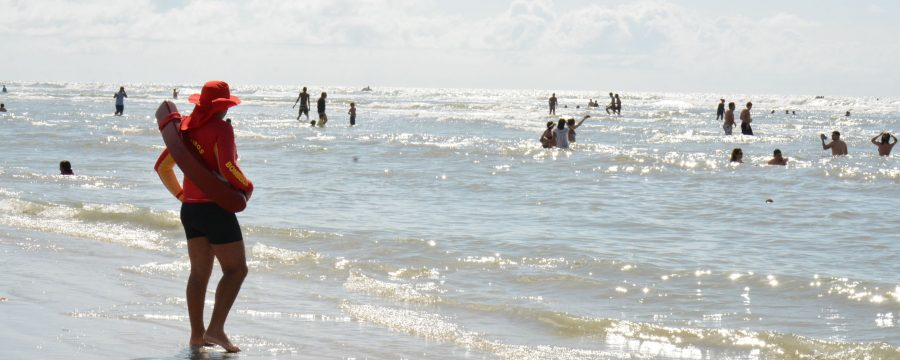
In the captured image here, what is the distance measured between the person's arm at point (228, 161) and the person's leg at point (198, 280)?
15.3 inches

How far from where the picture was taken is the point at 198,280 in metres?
5.39

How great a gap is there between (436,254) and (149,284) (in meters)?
3.22

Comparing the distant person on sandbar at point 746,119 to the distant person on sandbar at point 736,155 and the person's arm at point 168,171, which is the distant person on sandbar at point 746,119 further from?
the person's arm at point 168,171

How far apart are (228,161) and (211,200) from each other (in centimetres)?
20

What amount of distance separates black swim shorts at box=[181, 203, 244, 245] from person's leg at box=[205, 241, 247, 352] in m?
0.05

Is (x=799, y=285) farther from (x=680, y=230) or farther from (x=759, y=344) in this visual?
(x=680, y=230)

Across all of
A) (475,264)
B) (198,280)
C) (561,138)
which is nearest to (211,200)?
(198,280)

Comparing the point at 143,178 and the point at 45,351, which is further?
the point at 143,178

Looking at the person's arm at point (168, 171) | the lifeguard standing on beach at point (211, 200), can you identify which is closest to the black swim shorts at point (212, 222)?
the lifeguard standing on beach at point (211, 200)

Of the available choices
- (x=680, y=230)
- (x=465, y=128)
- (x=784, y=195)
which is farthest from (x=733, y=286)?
(x=465, y=128)

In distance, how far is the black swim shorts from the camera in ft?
16.8

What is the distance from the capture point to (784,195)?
17594 mm

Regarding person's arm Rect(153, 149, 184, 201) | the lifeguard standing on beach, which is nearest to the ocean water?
the lifeguard standing on beach

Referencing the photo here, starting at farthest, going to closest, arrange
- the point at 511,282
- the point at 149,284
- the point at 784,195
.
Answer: the point at 784,195 < the point at 511,282 < the point at 149,284
